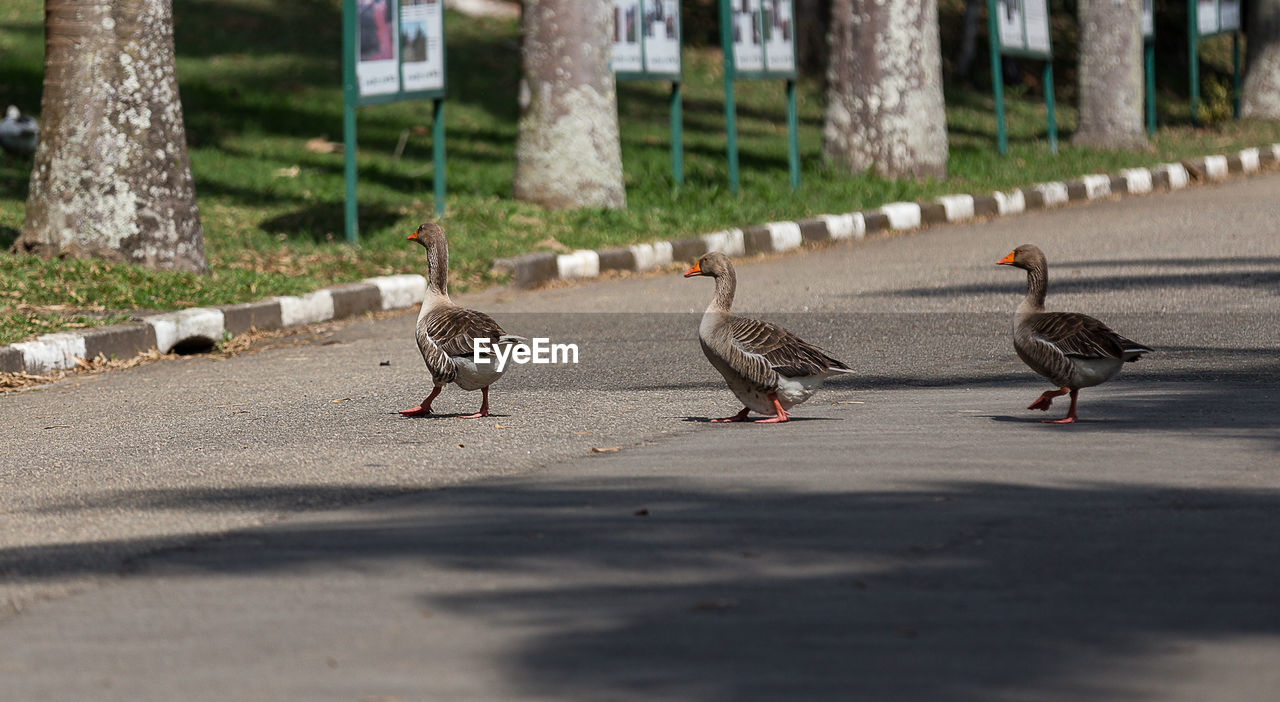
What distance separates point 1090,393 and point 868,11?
1052 cm

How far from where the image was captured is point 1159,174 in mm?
18859

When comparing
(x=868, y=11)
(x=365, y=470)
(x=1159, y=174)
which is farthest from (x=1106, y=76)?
(x=365, y=470)

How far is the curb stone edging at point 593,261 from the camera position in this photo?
927cm

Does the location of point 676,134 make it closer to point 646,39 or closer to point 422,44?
point 646,39

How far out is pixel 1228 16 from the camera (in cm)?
2667

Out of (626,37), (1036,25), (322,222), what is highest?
(1036,25)

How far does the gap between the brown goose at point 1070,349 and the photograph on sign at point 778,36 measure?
10944 millimetres

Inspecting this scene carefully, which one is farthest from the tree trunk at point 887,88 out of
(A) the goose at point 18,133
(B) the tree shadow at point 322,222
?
(A) the goose at point 18,133

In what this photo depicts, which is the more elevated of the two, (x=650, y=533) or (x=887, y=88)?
(x=887, y=88)

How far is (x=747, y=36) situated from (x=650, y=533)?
12.7 metres

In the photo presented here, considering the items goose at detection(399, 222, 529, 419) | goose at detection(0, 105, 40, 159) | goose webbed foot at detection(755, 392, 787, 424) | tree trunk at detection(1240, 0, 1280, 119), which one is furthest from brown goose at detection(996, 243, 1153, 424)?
tree trunk at detection(1240, 0, 1280, 119)

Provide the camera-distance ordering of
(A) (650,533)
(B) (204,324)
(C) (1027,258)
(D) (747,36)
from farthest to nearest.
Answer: (D) (747,36), (B) (204,324), (C) (1027,258), (A) (650,533)

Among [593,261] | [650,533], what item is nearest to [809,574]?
[650,533]

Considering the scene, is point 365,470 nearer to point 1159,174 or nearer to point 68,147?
point 68,147
